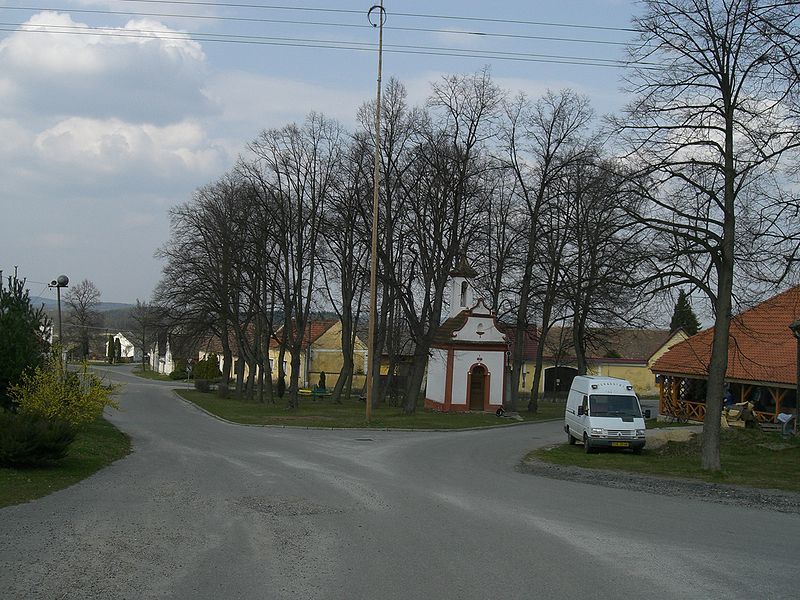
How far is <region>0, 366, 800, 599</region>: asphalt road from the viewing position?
841cm

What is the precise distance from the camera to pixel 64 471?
1703 centimetres

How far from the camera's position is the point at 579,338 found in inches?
1858

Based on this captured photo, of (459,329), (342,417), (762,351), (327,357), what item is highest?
(459,329)

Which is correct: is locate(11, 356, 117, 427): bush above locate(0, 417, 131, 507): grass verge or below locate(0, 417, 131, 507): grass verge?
above

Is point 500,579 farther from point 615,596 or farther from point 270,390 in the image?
point 270,390

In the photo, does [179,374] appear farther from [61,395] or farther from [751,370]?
[61,395]

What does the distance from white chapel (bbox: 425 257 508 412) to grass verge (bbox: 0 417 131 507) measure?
26.8 meters

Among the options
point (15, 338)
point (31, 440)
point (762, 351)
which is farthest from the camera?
point (762, 351)

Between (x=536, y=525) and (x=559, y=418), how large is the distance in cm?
3959

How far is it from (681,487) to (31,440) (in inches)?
556

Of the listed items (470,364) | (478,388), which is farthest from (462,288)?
(478,388)

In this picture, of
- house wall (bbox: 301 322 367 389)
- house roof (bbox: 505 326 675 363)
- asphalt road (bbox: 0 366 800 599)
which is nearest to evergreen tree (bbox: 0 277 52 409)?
asphalt road (bbox: 0 366 800 599)

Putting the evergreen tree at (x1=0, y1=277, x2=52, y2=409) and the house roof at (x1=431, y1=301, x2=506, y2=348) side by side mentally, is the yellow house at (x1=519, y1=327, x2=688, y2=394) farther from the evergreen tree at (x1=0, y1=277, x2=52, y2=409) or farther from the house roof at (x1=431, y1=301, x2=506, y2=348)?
the evergreen tree at (x1=0, y1=277, x2=52, y2=409)

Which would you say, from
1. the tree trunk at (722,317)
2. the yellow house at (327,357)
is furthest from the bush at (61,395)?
the yellow house at (327,357)
